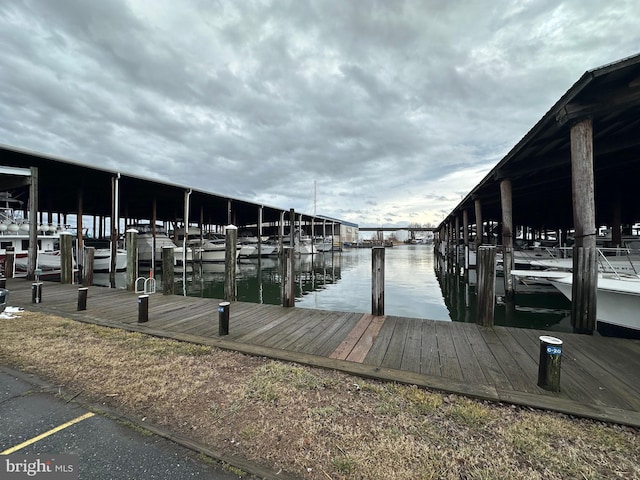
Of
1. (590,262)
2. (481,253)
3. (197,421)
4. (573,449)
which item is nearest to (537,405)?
(573,449)

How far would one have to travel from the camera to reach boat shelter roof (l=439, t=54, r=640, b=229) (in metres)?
5.38

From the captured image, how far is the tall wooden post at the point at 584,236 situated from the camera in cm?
480

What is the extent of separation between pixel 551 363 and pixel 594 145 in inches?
346

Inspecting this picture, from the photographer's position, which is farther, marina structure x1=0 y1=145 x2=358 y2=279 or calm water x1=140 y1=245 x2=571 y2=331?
marina structure x1=0 y1=145 x2=358 y2=279

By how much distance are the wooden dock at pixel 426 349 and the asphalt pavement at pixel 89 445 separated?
1824mm

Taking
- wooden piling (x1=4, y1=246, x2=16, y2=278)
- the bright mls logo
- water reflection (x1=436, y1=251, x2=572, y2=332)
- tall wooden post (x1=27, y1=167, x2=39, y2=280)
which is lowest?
water reflection (x1=436, y1=251, x2=572, y2=332)

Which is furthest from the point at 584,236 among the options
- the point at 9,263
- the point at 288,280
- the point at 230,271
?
the point at 9,263


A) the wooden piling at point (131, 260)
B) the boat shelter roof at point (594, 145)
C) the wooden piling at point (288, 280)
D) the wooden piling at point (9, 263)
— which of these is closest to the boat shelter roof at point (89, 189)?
the wooden piling at point (9, 263)

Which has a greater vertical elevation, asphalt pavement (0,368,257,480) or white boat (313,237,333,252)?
white boat (313,237,333,252)

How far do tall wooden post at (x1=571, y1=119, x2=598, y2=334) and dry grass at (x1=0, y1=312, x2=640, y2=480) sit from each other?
322 centimetres

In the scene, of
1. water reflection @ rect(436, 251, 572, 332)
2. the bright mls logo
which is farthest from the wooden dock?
water reflection @ rect(436, 251, 572, 332)

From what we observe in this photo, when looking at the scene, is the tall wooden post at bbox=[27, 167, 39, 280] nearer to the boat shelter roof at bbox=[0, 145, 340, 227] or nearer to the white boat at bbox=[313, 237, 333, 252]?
the boat shelter roof at bbox=[0, 145, 340, 227]

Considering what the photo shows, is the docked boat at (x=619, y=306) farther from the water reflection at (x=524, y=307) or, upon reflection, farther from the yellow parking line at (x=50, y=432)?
the yellow parking line at (x=50, y=432)

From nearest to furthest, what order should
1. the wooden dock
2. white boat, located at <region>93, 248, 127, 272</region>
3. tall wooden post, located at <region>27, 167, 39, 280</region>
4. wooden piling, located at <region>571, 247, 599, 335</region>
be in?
the wooden dock, wooden piling, located at <region>571, 247, 599, 335</region>, tall wooden post, located at <region>27, 167, 39, 280</region>, white boat, located at <region>93, 248, 127, 272</region>
